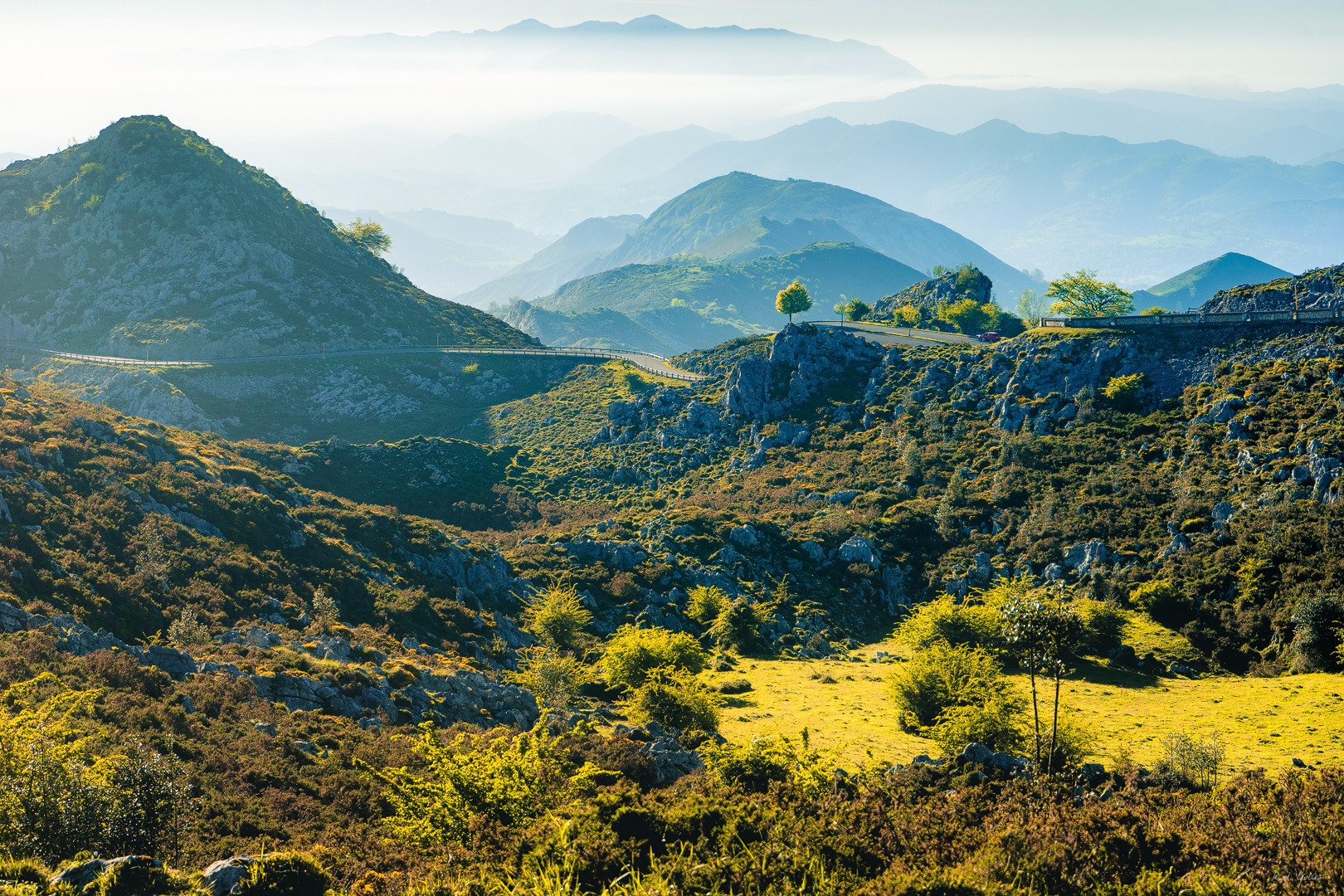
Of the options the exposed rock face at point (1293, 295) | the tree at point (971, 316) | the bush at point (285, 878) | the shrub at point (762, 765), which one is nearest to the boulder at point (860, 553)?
the shrub at point (762, 765)

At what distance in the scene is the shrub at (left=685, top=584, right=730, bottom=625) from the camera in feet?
200

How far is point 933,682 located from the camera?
132 feet

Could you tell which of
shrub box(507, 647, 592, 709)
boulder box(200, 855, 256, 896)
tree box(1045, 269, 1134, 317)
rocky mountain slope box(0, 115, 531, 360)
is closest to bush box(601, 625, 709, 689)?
shrub box(507, 647, 592, 709)

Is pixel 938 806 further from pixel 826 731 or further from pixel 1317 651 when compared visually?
pixel 1317 651

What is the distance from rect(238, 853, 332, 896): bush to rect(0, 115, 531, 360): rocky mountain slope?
5380 inches

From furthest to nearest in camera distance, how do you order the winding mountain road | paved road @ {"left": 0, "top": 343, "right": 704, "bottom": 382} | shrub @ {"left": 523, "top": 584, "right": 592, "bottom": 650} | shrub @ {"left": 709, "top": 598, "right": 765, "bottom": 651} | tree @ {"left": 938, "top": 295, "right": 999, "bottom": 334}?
paved road @ {"left": 0, "top": 343, "right": 704, "bottom": 382}
tree @ {"left": 938, "top": 295, "right": 999, "bottom": 334}
the winding mountain road
shrub @ {"left": 709, "top": 598, "right": 765, "bottom": 651}
shrub @ {"left": 523, "top": 584, "right": 592, "bottom": 650}

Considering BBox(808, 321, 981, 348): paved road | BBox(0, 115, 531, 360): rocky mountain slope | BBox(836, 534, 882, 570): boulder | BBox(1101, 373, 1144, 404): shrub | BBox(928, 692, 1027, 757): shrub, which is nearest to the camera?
BBox(928, 692, 1027, 757): shrub

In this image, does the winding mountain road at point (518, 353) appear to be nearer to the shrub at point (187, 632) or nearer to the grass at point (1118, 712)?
the grass at point (1118, 712)

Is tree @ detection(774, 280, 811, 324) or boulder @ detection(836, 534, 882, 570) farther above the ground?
tree @ detection(774, 280, 811, 324)

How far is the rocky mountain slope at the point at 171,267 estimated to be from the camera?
137 meters

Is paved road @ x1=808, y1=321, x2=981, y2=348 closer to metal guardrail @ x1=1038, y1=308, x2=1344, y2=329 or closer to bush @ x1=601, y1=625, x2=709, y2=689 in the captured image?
metal guardrail @ x1=1038, y1=308, x2=1344, y2=329

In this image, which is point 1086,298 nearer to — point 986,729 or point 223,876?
point 986,729

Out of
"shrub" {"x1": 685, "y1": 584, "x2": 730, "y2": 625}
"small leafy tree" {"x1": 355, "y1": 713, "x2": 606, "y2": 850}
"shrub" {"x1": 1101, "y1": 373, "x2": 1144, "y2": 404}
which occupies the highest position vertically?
"shrub" {"x1": 1101, "y1": 373, "x2": 1144, "y2": 404}

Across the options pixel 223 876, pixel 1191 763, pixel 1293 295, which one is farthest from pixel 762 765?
pixel 1293 295
